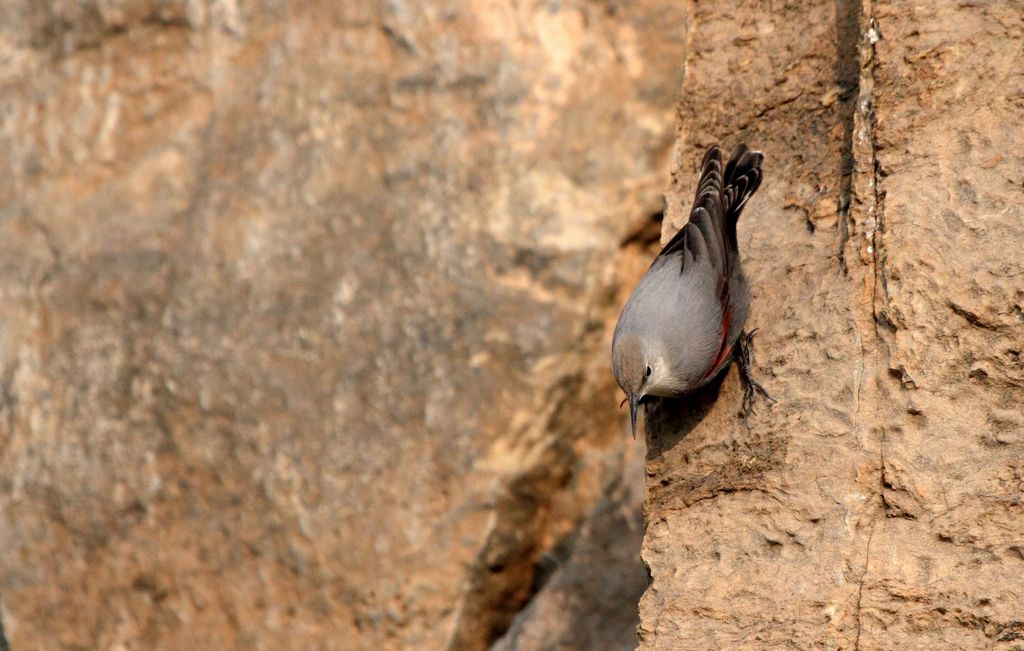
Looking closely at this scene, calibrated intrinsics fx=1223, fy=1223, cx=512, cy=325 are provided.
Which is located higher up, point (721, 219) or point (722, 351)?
point (721, 219)

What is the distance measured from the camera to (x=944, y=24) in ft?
13.2

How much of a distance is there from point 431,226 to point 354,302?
1.71 ft

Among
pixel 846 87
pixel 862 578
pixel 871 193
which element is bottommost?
pixel 862 578

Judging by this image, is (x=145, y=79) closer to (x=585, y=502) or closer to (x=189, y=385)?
(x=189, y=385)

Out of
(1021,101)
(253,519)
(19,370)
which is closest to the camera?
(1021,101)

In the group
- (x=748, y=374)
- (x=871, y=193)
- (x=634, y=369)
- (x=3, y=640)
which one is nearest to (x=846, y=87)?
(x=871, y=193)

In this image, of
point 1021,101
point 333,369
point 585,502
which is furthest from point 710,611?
point 333,369

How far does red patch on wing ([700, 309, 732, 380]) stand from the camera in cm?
408

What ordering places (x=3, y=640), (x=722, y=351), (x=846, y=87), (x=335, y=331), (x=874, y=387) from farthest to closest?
(x=3, y=640) < (x=335, y=331) < (x=846, y=87) < (x=722, y=351) < (x=874, y=387)

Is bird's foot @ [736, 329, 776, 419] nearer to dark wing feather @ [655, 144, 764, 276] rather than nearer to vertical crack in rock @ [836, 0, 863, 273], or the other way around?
dark wing feather @ [655, 144, 764, 276]

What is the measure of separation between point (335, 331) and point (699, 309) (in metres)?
2.25

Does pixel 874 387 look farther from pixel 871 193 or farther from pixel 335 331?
pixel 335 331

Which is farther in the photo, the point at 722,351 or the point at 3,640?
the point at 3,640

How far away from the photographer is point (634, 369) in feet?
13.5
